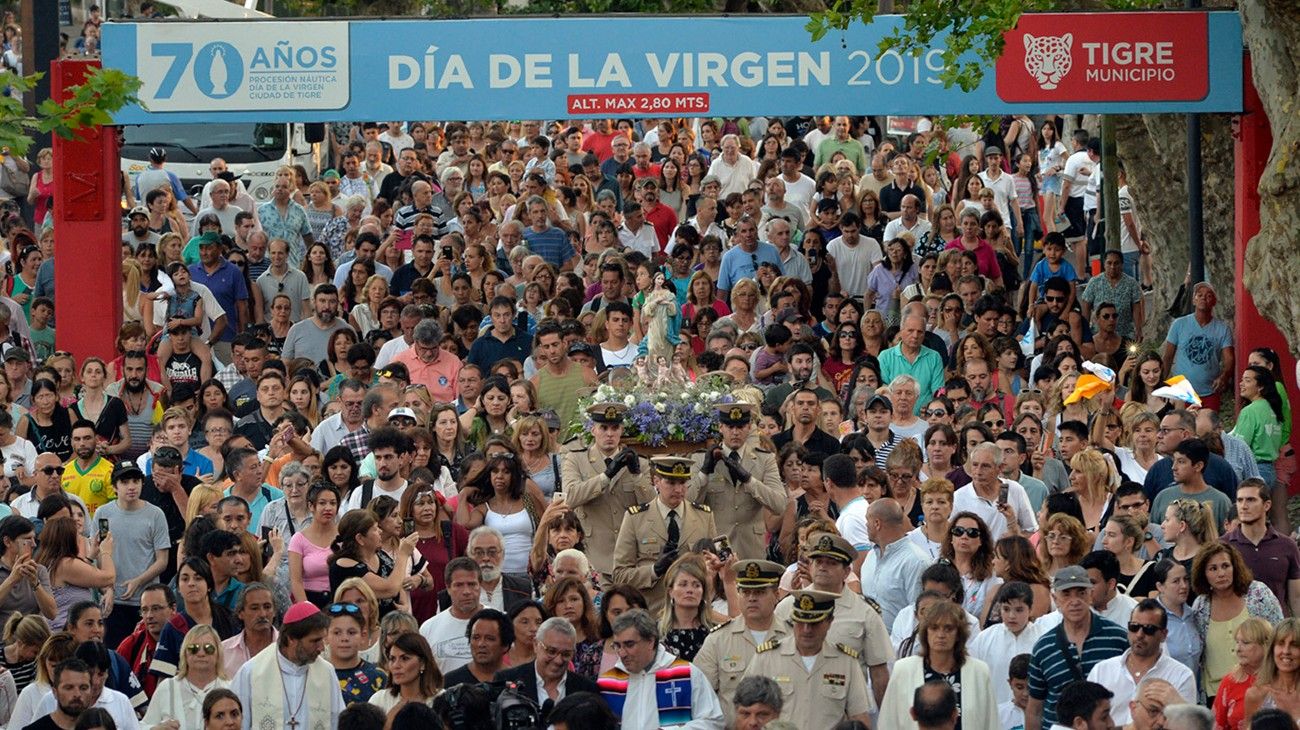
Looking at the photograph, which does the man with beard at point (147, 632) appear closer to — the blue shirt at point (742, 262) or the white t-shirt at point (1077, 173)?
the blue shirt at point (742, 262)

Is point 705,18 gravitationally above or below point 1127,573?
above

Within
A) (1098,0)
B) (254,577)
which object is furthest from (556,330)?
(1098,0)

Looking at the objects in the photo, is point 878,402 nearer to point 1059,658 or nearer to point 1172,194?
point 1059,658

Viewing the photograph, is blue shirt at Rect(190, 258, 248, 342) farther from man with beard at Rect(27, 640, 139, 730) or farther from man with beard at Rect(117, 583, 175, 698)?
man with beard at Rect(27, 640, 139, 730)

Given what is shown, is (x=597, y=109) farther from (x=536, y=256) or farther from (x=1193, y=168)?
(x=1193, y=168)

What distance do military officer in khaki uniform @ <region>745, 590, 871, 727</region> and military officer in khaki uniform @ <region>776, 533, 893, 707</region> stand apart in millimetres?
124

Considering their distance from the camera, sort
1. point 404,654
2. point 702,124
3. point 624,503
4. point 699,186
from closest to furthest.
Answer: point 404,654, point 624,503, point 699,186, point 702,124

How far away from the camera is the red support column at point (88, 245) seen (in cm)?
1909

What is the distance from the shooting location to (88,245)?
19234mm

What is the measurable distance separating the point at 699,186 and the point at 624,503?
12.1 metres

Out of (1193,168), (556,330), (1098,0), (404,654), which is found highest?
(1098,0)

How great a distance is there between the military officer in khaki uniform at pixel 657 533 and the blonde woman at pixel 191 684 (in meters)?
2.86

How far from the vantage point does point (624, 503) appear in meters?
14.7

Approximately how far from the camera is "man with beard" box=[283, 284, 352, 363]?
64.7 feet
